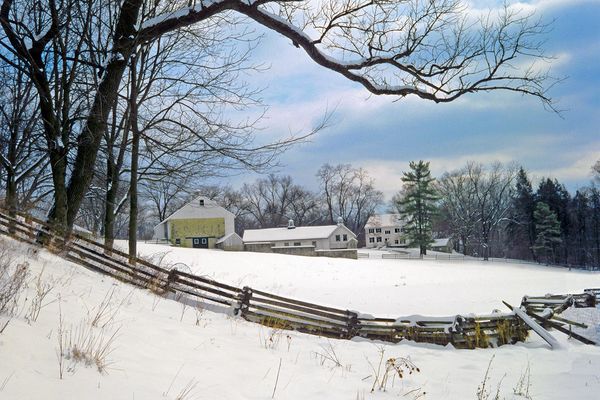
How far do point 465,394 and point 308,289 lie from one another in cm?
1904

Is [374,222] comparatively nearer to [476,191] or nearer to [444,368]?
[476,191]

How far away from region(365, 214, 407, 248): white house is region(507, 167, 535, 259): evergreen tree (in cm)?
2117

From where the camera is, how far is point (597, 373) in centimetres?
662

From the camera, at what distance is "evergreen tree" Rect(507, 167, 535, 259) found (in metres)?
64.4

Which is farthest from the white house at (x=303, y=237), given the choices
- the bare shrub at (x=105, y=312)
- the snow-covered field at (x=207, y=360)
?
the bare shrub at (x=105, y=312)

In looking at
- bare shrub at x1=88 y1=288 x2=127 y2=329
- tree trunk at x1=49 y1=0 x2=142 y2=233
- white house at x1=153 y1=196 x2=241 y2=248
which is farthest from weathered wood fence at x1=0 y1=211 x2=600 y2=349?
white house at x1=153 y1=196 x2=241 y2=248

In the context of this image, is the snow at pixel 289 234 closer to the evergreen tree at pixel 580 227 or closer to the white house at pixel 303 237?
the white house at pixel 303 237

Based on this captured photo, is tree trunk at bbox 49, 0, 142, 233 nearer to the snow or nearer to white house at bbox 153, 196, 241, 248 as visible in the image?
white house at bbox 153, 196, 241, 248

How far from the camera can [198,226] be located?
55.5 m

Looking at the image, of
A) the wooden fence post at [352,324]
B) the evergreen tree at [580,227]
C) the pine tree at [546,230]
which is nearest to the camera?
the wooden fence post at [352,324]

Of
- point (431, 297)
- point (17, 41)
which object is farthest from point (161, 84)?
point (431, 297)

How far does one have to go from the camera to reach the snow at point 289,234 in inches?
2427

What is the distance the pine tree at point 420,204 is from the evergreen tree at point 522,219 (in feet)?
49.7

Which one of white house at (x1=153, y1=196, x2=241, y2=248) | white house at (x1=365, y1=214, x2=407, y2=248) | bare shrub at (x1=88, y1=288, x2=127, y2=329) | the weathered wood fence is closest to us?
bare shrub at (x1=88, y1=288, x2=127, y2=329)
